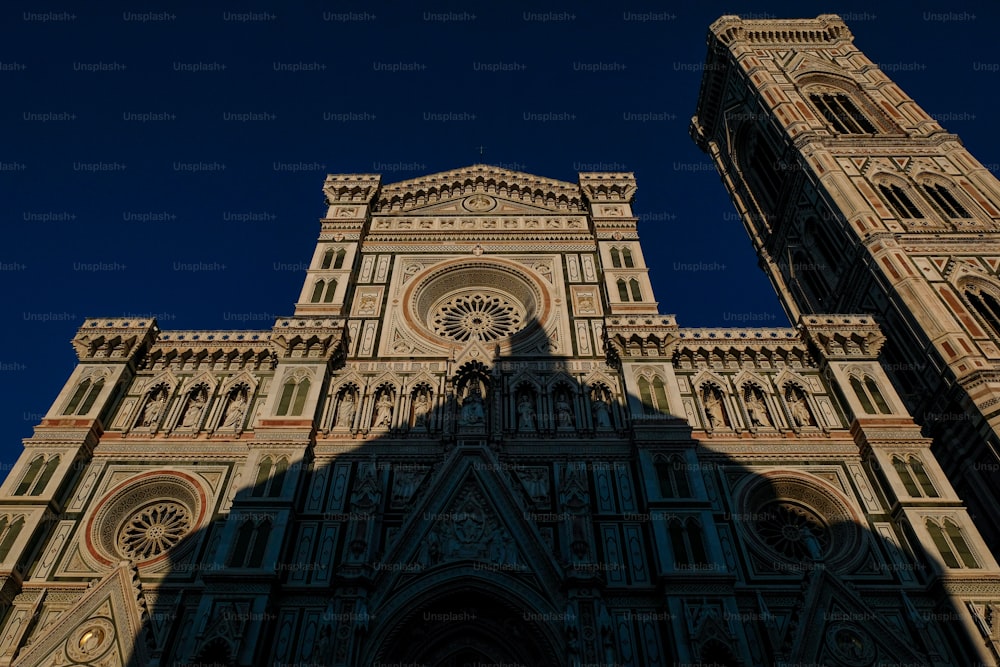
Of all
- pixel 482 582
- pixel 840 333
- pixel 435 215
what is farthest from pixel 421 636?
pixel 435 215

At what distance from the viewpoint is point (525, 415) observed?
683 inches

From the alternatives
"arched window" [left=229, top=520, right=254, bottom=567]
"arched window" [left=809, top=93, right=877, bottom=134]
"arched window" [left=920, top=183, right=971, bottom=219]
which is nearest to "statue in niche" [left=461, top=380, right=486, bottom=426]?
"arched window" [left=229, top=520, right=254, bottom=567]

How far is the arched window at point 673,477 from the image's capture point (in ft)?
49.4

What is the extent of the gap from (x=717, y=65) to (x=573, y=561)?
30.0 metres

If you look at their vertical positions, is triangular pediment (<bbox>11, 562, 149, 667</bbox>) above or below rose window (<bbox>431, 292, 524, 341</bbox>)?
below

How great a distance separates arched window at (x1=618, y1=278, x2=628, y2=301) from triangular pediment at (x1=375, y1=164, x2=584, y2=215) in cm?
461

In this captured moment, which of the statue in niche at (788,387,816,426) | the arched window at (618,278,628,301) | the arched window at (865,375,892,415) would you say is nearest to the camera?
the arched window at (865,375,892,415)

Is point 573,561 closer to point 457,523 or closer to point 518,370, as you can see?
point 457,523

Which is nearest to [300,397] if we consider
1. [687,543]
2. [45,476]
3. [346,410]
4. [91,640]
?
[346,410]

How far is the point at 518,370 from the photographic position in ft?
60.8

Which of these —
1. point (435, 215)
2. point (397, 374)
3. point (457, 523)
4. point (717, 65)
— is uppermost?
point (717, 65)

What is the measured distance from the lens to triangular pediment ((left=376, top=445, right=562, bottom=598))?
45.6ft

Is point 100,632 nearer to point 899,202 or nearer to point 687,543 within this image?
point 687,543

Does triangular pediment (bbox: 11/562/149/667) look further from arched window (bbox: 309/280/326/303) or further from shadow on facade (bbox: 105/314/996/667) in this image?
arched window (bbox: 309/280/326/303)
